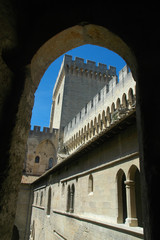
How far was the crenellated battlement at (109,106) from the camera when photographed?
10938 millimetres

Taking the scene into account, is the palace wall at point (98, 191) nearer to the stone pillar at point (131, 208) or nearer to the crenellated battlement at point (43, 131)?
the stone pillar at point (131, 208)

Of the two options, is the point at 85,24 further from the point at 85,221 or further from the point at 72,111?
the point at 72,111

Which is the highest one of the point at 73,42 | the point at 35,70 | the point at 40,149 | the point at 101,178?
the point at 40,149

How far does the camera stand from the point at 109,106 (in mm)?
13281

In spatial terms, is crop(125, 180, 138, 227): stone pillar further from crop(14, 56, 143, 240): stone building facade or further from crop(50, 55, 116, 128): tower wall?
crop(50, 55, 116, 128): tower wall

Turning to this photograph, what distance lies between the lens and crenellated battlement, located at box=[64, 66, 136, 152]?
10.9m

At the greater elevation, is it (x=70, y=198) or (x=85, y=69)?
(x=85, y=69)

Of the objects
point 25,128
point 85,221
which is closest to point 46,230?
point 85,221

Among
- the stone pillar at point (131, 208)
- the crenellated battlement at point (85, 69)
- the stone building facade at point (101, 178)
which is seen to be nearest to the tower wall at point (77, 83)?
the crenellated battlement at point (85, 69)

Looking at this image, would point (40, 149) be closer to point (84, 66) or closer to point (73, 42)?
point (84, 66)

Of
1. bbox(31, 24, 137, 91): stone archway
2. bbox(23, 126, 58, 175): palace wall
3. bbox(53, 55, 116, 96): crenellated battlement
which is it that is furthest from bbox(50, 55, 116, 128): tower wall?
bbox(31, 24, 137, 91): stone archway

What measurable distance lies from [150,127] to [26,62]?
1.34 m

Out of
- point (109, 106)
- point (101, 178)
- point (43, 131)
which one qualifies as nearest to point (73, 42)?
point (101, 178)

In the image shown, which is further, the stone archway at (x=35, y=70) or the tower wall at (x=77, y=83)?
the tower wall at (x=77, y=83)
